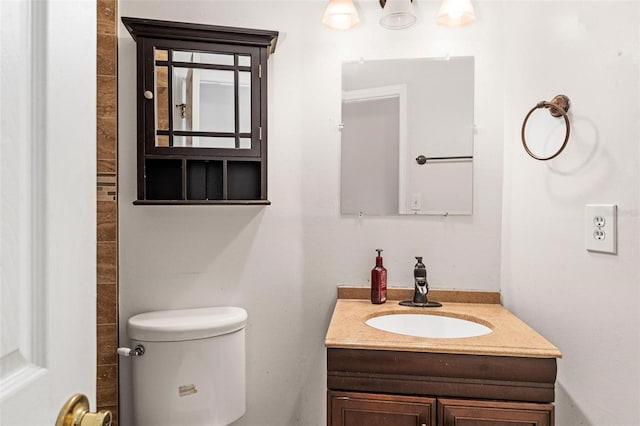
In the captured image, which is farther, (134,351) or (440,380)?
(134,351)

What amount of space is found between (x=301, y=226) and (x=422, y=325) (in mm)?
618

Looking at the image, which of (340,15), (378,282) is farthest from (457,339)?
(340,15)

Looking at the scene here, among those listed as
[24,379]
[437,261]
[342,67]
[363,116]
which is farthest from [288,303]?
[24,379]

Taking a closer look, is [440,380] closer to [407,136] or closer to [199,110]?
[407,136]

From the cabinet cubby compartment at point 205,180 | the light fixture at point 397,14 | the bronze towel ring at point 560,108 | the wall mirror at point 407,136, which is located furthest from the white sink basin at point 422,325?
the light fixture at point 397,14

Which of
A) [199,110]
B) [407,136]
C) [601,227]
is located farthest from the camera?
[407,136]

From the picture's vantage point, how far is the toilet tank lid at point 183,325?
60.9 inches

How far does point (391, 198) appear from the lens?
179 cm

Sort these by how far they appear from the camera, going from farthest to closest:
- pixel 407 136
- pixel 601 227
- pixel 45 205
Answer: pixel 407 136, pixel 601 227, pixel 45 205

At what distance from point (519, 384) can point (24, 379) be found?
119 centimetres

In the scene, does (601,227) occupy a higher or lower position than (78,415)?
higher

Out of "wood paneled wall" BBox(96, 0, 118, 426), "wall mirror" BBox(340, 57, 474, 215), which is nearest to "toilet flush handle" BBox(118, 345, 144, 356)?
"wood paneled wall" BBox(96, 0, 118, 426)

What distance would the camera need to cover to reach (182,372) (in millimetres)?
1546

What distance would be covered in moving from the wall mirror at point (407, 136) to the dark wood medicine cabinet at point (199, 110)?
0.37 meters
